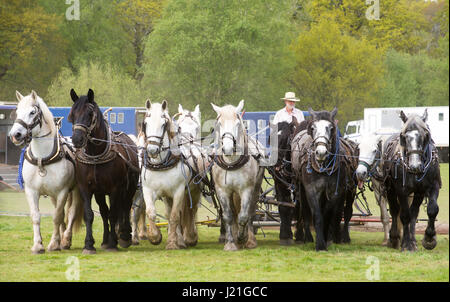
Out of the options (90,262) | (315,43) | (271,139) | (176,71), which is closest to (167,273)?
(90,262)

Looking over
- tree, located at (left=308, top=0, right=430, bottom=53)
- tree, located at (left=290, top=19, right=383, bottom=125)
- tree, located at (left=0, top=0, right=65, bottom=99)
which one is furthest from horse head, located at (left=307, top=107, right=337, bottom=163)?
tree, located at (left=308, top=0, right=430, bottom=53)

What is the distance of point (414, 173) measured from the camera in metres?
10.4

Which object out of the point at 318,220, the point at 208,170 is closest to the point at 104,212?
the point at 208,170

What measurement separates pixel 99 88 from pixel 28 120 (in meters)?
26.9

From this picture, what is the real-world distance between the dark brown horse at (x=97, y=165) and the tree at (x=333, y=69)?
32.9 m

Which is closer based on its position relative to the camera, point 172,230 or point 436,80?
point 172,230

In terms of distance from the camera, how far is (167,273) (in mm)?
8820

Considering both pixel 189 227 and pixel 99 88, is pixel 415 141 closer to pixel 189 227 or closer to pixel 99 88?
pixel 189 227

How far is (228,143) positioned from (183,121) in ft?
8.29

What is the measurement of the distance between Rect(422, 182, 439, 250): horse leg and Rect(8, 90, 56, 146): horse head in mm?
5318

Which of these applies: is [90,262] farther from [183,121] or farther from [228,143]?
[183,121]

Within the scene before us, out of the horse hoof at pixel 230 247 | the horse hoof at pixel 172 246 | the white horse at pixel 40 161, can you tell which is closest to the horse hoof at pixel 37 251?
the white horse at pixel 40 161

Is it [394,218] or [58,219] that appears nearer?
[58,219]
